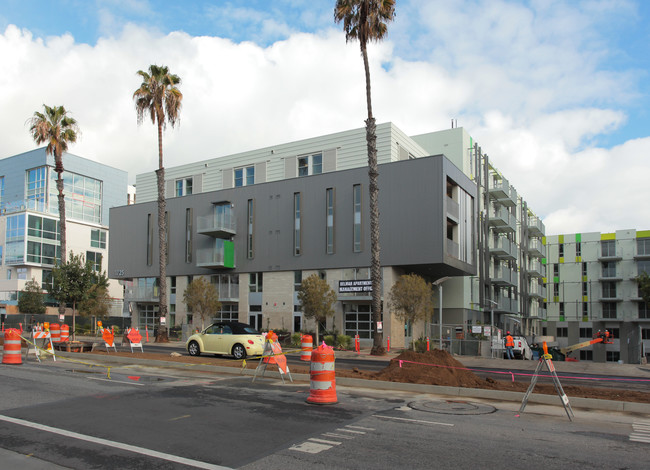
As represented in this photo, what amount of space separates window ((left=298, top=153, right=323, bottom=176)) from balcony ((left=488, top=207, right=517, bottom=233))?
54.9 ft

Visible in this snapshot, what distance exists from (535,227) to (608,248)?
1258cm

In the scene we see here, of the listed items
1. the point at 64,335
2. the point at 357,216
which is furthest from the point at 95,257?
the point at 64,335

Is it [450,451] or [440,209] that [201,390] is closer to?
[450,451]

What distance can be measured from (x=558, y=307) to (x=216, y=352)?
65.7 m

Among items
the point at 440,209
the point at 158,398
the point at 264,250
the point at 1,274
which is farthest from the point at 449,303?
the point at 1,274

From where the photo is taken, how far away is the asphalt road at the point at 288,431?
6.72m

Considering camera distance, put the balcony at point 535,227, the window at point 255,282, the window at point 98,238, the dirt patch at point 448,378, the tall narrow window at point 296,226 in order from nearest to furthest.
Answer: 1. the dirt patch at point 448,378
2. the tall narrow window at point 296,226
3. the window at point 255,282
4. the balcony at point 535,227
5. the window at point 98,238

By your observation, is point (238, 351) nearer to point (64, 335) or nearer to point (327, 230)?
point (64, 335)

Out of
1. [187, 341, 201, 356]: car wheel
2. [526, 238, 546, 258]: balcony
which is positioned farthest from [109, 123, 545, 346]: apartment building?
[526, 238, 546, 258]: balcony

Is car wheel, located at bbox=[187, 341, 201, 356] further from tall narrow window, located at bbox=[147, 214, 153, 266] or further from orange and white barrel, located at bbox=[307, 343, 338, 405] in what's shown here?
tall narrow window, located at bbox=[147, 214, 153, 266]

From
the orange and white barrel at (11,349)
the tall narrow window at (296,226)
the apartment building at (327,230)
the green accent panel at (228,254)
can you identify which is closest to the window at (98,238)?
the apartment building at (327,230)

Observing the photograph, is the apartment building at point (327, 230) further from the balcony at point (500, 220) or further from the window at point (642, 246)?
the window at point (642, 246)

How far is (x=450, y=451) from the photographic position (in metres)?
7.17

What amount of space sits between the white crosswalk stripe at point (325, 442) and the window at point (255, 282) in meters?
33.9
